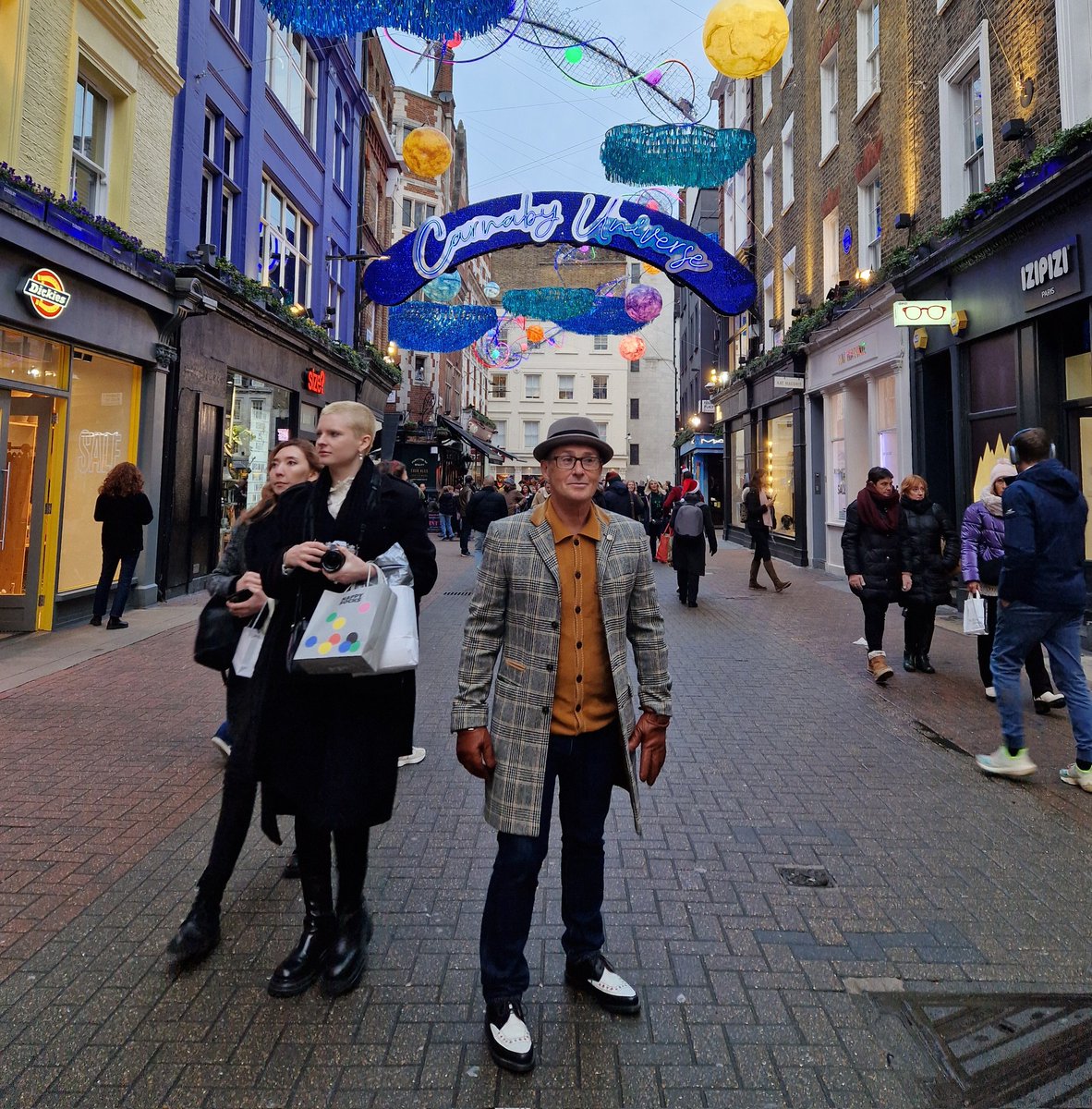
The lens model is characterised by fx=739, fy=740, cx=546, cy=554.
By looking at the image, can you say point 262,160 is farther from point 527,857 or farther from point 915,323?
point 527,857

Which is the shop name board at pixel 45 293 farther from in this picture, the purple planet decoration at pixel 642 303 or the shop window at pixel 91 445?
the purple planet decoration at pixel 642 303

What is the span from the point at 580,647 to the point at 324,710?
913 mm

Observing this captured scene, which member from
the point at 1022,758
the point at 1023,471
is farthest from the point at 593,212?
the point at 1022,758

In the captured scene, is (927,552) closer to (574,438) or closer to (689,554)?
(689,554)

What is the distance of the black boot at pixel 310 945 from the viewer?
2.54 metres

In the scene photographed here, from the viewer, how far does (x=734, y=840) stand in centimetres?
380

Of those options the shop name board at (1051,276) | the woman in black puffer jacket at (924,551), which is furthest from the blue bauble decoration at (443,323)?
the woman in black puffer jacket at (924,551)

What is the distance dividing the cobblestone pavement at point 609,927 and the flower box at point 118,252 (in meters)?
6.44

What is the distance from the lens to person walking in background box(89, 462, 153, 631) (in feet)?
29.2

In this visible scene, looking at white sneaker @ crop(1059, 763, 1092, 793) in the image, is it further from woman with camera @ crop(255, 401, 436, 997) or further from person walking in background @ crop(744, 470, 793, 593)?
person walking in background @ crop(744, 470, 793, 593)

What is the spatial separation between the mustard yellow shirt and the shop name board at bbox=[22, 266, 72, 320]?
26.9 feet

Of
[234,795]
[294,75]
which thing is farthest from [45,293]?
[294,75]

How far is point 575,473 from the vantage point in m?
2.40

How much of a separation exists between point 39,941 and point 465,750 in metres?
1.96
